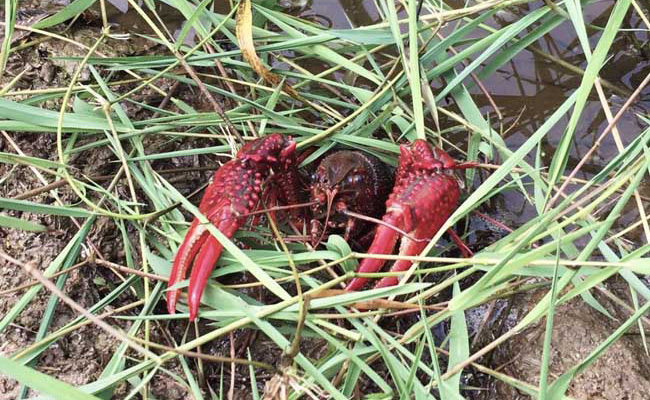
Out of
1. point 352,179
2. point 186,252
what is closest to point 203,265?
point 186,252

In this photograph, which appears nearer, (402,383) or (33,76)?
(402,383)

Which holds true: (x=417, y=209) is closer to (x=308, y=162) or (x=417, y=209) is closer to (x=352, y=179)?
(x=352, y=179)

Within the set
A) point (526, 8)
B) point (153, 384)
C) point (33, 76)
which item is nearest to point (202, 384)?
point (153, 384)

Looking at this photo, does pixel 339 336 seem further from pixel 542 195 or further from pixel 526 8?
pixel 526 8

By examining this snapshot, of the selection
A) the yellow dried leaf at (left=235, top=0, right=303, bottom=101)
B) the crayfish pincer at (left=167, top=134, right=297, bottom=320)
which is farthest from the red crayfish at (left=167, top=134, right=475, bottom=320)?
the yellow dried leaf at (left=235, top=0, right=303, bottom=101)

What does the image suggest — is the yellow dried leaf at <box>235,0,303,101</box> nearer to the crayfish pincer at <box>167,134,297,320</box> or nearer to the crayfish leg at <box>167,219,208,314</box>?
the crayfish pincer at <box>167,134,297,320</box>

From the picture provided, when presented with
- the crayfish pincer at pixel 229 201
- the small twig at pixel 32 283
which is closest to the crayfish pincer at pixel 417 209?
the crayfish pincer at pixel 229 201

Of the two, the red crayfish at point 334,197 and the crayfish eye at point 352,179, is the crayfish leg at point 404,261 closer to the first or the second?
the red crayfish at point 334,197

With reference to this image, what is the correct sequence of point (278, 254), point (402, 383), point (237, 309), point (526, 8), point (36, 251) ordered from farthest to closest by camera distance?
point (526, 8), point (36, 251), point (278, 254), point (237, 309), point (402, 383)
